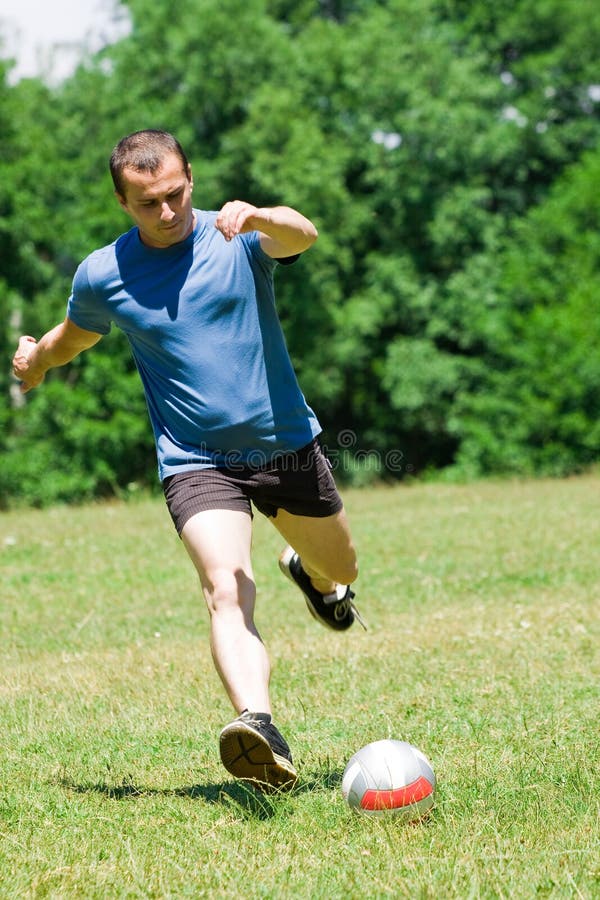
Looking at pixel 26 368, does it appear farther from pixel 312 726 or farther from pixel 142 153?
pixel 312 726

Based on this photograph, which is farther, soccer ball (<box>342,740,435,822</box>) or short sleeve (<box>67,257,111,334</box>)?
short sleeve (<box>67,257,111,334</box>)

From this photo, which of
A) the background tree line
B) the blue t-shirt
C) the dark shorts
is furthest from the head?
the background tree line

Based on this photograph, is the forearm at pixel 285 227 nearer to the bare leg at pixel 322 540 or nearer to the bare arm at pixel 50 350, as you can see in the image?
the bare arm at pixel 50 350

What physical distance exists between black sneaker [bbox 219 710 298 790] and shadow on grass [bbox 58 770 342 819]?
0.07 meters

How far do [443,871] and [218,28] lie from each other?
33966mm

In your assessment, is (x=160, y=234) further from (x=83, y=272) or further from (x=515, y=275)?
(x=515, y=275)

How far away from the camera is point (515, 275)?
111 ft

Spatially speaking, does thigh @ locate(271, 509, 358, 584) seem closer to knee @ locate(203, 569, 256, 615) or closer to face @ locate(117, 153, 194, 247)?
knee @ locate(203, 569, 256, 615)

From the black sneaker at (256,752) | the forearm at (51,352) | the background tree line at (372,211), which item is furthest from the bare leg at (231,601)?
the background tree line at (372,211)

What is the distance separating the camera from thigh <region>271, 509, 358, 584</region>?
5488mm

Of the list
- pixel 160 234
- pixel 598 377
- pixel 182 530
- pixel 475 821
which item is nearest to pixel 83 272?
pixel 160 234

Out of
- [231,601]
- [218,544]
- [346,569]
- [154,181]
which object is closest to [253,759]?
[231,601]

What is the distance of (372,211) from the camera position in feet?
118

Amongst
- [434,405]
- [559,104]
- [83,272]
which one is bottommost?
[434,405]
